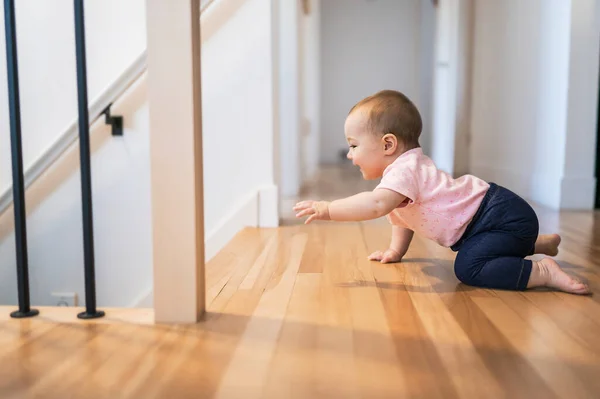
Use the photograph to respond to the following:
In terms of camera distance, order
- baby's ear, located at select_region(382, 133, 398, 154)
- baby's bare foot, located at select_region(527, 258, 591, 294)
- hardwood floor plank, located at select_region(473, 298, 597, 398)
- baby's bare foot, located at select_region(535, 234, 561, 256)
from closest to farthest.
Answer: hardwood floor plank, located at select_region(473, 298, 597, 398), baby's bare foot, located at select_region(527, 258, 591, 294), baby's ear, located at select_region(382, 133, 398, 154), baby's bare foot, located at select_region(535, 234, 561, 256)

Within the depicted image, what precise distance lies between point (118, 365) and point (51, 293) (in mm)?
1664

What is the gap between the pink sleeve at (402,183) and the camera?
1155 millimetres

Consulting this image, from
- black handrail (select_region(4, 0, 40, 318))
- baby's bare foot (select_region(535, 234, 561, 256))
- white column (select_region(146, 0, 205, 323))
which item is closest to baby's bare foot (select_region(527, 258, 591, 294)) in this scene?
baby's bare foot (select_region(535, 234, 561, 256))

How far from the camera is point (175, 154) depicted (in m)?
0.87

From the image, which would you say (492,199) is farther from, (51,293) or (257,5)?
(51,293)

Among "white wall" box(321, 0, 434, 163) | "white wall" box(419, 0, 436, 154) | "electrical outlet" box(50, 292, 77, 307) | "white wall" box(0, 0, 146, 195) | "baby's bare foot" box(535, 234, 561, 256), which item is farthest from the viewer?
"white wall" box(321, 0, 434, 163)

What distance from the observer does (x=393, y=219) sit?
1.36 metres

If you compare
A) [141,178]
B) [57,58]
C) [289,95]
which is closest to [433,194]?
[141,178]

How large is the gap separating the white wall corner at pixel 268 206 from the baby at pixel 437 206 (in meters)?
0.75

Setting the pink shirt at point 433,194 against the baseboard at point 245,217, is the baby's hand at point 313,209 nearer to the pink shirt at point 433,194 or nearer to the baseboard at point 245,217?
the pink shirt at point 433,194

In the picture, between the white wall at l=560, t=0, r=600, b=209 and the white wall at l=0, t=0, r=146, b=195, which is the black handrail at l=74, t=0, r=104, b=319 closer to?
the white wall at l=0, t=0, r=146, b=195

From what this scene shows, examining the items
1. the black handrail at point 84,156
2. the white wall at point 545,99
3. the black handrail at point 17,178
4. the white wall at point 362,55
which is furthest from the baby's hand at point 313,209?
the white wall at point 362,55

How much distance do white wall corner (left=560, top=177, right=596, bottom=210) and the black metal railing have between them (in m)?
2.03

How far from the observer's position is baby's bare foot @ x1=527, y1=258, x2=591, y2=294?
1098 mm
